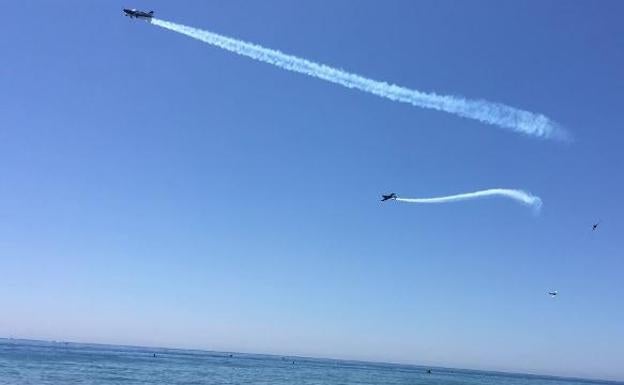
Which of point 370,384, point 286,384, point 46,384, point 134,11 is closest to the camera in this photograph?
point 134,11

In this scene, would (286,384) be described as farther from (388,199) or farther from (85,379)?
(388,199)

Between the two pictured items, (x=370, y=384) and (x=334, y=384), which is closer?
(x=334, y=384)

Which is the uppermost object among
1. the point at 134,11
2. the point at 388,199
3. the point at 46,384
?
the point at 134,11

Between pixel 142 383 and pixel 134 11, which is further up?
pixel 134 11

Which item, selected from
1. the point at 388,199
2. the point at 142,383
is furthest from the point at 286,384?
the point at 388,199

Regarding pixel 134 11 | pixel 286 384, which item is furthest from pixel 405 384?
pixel 134 11

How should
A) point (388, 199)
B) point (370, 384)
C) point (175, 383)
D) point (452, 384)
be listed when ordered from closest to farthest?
point (388, 199) → point (175, 383) → point (370, 384) → point (452, 384)

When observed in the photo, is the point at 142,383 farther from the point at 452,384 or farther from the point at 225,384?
the point at 452,384

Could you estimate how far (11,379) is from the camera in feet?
313

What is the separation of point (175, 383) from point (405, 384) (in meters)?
74.2

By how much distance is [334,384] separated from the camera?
140500mm

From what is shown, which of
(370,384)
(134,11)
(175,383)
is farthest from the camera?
(370,384)

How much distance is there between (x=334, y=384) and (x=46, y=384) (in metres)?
69.7

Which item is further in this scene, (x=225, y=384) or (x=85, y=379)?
(x=225, y=384)
